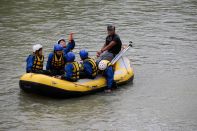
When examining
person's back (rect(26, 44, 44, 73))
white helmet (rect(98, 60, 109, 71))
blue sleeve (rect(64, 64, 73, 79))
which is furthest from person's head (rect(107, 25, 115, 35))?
person's back (rect(26, 44, 44, 73))

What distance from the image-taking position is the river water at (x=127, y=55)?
965 cm

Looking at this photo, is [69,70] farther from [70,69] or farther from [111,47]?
[111,47]

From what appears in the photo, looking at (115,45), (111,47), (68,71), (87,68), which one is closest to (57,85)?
(68,71)

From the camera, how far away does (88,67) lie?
11.1 m

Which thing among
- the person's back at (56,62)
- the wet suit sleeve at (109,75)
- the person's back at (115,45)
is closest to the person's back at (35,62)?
the person's back at (56,62)

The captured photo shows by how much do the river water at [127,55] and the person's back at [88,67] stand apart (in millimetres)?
524

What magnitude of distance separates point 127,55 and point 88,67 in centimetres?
414

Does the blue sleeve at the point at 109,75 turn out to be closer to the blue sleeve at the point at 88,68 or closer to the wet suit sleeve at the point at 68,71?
the blue sleeve at the point at 88,68

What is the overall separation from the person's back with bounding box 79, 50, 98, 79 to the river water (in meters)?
0.52

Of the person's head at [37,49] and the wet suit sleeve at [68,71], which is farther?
the person's head at [37,49]

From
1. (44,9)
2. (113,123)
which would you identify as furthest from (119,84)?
(44,9)

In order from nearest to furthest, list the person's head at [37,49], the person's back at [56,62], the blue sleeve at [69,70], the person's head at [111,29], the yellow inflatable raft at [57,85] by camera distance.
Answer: the yellow inflatable raft at [57,85]
the blue sleeve at [69,70]
the person's head at [37,49]
the person's back at [56,62]
the person's head at [111,29]

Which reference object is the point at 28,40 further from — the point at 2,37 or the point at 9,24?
the point at 9,24

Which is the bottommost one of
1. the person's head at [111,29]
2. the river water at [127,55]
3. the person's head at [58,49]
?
the river water at [127,55]
